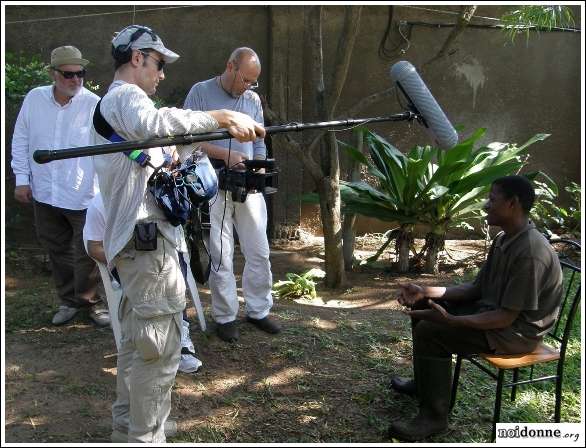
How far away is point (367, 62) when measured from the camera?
7656 mm

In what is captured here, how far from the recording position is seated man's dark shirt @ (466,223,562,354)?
10.6 ft

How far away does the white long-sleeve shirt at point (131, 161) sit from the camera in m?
2.83

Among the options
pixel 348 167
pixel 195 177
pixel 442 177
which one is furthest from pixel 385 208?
pixel 195 177

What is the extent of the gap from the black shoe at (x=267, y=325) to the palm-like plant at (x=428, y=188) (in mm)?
2197

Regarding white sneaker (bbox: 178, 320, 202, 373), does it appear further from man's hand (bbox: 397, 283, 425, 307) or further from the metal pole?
the metal pole

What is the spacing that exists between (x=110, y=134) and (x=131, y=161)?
14cm

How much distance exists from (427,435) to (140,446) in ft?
4.57

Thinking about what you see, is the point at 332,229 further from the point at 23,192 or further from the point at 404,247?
the point at 23,192

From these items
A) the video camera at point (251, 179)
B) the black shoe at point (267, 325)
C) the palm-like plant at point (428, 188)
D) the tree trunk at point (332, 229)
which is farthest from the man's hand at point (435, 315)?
the palm-like plant at point (428, 188)

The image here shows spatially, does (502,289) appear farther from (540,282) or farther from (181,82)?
(181,82)

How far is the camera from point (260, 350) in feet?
14.4

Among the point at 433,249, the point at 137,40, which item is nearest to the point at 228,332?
the point at 137,40

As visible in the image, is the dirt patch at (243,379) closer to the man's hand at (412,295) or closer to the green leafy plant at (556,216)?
the man's hand at (412,295)

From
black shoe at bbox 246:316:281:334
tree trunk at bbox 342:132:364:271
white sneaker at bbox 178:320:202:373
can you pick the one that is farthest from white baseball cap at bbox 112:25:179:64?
tree trunk at bbox 342:132:364:271
